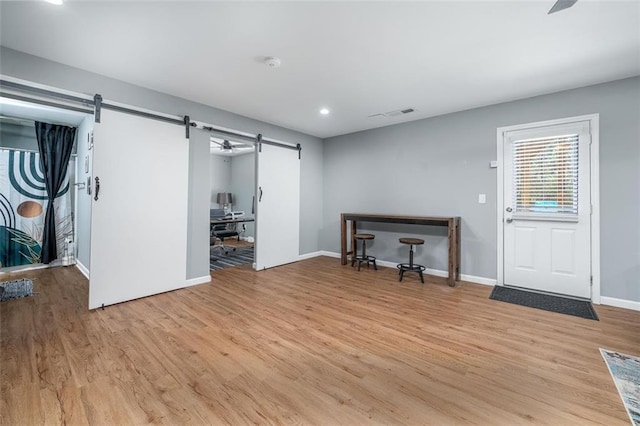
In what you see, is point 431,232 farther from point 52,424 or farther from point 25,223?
point 25,223

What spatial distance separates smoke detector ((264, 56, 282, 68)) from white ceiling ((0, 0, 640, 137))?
7 centimetres

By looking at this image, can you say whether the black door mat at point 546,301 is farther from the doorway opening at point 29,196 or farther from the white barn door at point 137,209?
the doorway opening at point 29,196

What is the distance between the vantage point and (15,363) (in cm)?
192

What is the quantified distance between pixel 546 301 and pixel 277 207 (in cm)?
402

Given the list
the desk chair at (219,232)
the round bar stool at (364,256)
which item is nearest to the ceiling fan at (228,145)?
the desk chair at (219,232)

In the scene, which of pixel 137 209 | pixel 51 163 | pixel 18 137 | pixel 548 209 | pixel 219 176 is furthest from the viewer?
pixel 219 176

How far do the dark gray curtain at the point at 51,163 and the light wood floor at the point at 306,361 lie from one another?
1791 millimetres

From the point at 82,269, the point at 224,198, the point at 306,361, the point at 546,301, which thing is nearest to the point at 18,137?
the point at 82,269

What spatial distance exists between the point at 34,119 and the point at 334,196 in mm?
5259

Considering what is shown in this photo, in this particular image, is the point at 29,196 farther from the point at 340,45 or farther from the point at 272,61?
the point at 340,45

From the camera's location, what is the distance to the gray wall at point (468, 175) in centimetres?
298

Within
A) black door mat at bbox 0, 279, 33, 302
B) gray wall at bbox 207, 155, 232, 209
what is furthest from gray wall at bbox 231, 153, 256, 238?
black door mat at bbox 0, 279, 33, 302

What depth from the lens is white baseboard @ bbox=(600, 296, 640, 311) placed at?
2.93 m

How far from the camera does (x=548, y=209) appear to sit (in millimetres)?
3428
